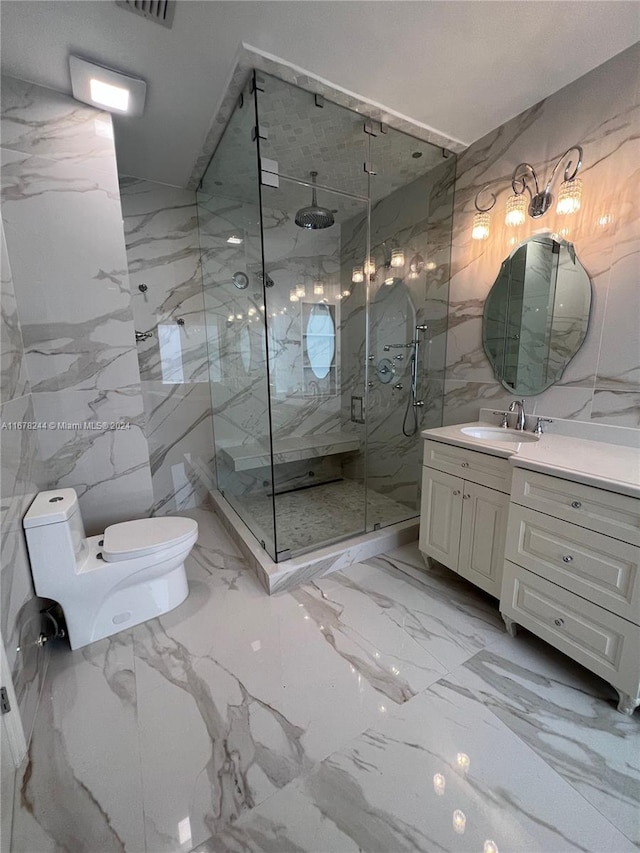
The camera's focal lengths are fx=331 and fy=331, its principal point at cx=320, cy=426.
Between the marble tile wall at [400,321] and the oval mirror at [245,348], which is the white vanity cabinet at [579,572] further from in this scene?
the oval mirror at [245,348]

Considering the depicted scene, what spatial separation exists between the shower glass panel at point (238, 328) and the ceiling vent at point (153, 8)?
618 mm

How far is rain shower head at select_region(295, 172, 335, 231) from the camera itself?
2.62 m

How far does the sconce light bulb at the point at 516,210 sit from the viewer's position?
193cm

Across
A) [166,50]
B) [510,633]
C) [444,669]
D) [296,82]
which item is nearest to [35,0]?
[166,50]

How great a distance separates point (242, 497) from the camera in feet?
9.17

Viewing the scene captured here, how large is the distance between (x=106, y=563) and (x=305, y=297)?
2620mm

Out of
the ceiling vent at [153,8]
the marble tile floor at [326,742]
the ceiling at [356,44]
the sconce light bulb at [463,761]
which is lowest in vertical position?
the marble tile floor at [326,742]

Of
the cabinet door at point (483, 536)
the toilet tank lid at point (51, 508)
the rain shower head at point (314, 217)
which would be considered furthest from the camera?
the rain shower head at point (314, 217)

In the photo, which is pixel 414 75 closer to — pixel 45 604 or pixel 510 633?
pixel 510 633

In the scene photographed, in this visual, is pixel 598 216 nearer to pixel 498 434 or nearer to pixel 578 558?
pixel 498 434

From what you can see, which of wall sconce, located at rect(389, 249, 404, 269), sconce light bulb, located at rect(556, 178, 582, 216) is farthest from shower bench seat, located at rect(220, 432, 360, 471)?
sconce light bulb, located at rect(556, 178, 582, 216)

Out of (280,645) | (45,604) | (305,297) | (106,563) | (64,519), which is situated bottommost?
(280,645)

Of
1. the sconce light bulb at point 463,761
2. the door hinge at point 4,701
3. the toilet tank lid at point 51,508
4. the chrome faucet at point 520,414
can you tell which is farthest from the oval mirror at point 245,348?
the sconce light bulb at point 463,761

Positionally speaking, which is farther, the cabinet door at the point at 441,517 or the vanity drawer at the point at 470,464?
the cabinet door at the point at 441,517
